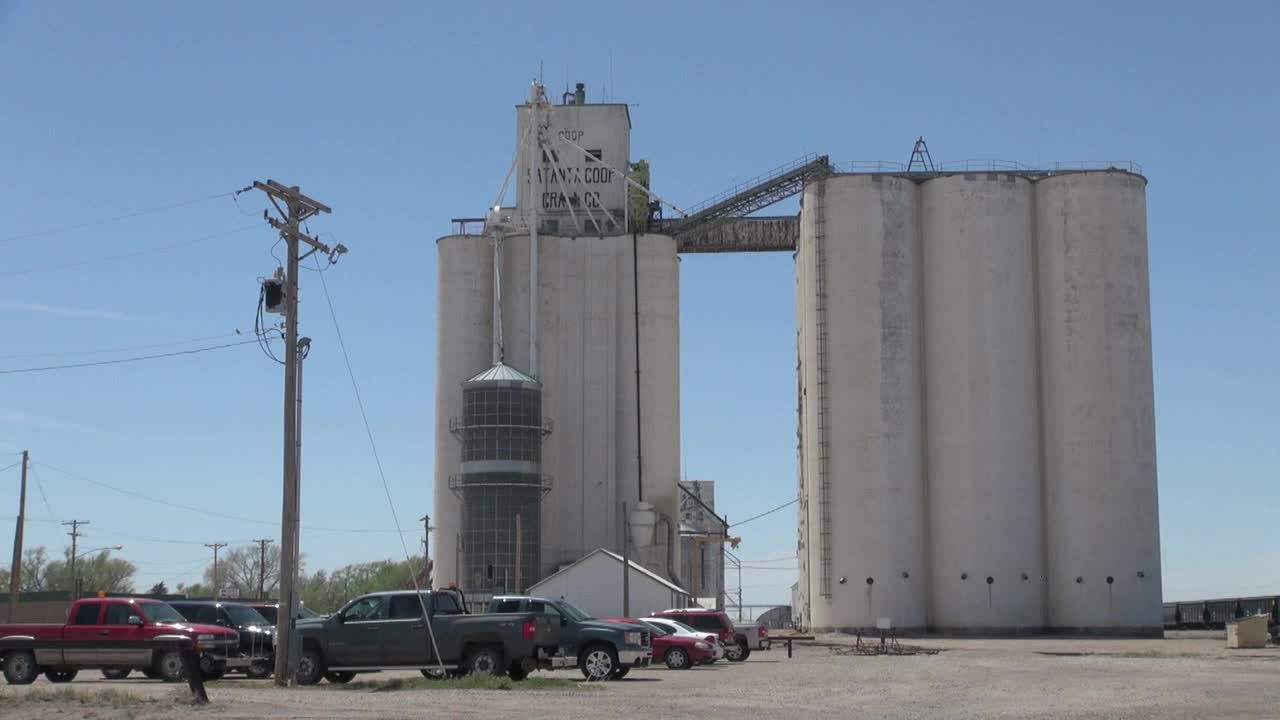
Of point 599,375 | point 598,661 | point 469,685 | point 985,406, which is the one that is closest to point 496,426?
point 599,375

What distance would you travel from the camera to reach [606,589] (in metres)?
67.6

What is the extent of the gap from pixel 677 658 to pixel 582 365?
44870 millimetres

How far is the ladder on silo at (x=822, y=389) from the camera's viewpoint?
7650 cm

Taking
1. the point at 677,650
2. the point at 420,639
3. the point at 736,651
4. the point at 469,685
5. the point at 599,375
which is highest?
the point at 599,375

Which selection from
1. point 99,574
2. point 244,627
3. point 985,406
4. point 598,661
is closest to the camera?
point 598,661

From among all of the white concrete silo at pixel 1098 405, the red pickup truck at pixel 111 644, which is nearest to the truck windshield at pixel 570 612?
the red pickup truck at pixel 111 644

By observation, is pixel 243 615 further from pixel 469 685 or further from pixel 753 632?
pixel 753 632

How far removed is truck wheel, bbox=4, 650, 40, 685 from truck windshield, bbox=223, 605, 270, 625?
4.52 metres

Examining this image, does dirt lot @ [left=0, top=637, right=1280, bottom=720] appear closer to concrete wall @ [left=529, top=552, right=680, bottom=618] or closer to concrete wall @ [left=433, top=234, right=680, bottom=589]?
concrete wall @ [left=529, top=552, right=680, bottom=618]

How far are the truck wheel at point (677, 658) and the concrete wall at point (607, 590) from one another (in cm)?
2692

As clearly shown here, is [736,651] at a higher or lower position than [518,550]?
lower

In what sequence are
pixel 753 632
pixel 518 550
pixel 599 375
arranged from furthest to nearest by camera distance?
pixel 599 375 → pixel 518 550 → pixel 753 632

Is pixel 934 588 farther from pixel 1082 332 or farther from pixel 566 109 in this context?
pixel 566 109

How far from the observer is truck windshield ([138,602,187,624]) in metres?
33.7
